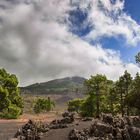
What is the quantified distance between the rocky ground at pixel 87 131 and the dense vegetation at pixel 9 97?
42.1 meters

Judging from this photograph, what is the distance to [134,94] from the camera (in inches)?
2660

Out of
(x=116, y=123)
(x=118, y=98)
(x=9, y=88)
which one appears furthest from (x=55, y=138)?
(x=118, y=98)

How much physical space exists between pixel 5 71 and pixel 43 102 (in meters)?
87.6

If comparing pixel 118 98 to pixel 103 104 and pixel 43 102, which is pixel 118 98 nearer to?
pixel 103 104

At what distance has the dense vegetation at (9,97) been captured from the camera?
8112 centimetres

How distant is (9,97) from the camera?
281 feet

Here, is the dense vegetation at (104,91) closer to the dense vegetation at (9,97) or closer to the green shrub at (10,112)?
the dense vegetation at (9,97)

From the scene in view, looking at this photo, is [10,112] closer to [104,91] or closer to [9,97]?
[9,97]

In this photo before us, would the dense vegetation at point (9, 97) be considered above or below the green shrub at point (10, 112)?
above

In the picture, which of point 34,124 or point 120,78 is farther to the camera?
point 120,78

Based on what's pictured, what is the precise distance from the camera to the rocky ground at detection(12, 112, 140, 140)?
34.4 m

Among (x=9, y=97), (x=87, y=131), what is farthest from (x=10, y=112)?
(x=87, y=131)

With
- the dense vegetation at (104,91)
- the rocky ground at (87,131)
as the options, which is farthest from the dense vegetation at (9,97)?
the rocky ground at (87,131)

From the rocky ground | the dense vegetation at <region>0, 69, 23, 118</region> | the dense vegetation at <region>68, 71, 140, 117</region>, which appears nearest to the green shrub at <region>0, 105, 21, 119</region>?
the dense vegetation at <region>0, 69, 23, 118</region>
